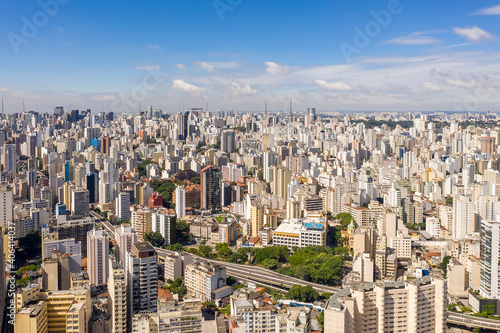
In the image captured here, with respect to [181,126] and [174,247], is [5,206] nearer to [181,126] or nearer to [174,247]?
[174,247]

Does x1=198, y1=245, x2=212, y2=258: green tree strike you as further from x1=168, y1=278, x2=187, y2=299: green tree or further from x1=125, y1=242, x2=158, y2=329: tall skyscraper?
x1=125, y1=242, x2=158, y2=329: tall skyscraper

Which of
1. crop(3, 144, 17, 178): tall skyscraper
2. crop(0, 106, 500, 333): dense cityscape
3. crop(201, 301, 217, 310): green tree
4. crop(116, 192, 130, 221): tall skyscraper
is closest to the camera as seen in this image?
crop(0, 106, 500, 333): dense cityscape

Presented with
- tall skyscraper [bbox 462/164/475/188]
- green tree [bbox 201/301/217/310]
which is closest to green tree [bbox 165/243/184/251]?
green tree [bbox 201/301/217/310]

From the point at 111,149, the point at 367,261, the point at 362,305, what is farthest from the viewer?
the point at 111,149

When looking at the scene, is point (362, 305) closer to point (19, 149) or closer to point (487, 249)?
point (487, 249)

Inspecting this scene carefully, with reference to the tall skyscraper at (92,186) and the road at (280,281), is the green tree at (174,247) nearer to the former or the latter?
the road at (280,281)

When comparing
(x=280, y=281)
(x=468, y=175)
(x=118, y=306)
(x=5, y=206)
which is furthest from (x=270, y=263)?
(x=468, y=175)

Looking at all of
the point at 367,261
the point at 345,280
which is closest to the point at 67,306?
the point at 345,280
